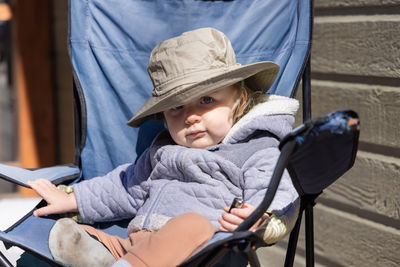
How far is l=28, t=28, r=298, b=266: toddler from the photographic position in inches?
60.0

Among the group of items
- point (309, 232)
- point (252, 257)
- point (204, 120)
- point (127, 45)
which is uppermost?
point (127, 45)

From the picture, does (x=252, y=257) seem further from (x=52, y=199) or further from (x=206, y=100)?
(x=52, y=199)

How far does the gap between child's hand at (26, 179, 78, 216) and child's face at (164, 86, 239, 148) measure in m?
0.41

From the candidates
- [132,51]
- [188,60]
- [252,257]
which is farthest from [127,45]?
[252,257]

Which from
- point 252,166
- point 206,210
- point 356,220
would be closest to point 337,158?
point 252,166

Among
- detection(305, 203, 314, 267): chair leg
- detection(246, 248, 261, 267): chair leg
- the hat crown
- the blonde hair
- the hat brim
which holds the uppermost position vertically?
the hat crown

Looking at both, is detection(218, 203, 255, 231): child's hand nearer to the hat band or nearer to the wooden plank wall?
the hat band

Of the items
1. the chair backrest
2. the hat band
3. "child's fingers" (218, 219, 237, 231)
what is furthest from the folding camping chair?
"child's fingers" (218, 219, 237, 231)

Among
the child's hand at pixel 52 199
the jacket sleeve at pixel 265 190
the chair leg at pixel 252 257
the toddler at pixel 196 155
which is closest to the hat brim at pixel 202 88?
the toddler at pixel 196 155

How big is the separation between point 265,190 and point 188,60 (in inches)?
17.7

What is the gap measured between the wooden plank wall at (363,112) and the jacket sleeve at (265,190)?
0.72 metres

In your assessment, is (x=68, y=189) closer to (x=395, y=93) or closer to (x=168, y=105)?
(x=168, y=105)

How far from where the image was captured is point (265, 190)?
146 cm

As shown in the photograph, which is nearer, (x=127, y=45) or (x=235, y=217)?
(x=235, y=217)
